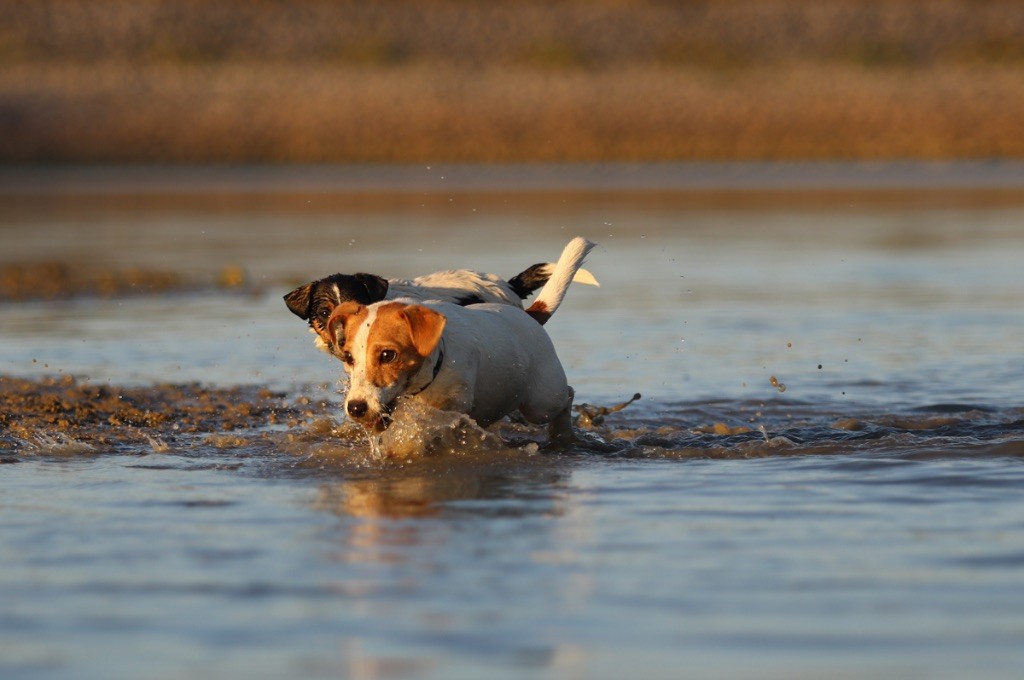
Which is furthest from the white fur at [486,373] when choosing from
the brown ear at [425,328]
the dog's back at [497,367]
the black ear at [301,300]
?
the black ear at [301,300]

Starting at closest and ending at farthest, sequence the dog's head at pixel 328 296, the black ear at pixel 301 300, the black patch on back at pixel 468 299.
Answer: the dog's head at pixel 328 296 < the black ear at pixel 301 300 < the black patch on back at pixel 468 299

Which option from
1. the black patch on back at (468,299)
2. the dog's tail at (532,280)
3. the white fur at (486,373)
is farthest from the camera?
the dog's tail at (532,280)

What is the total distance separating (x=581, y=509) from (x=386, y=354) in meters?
1.12

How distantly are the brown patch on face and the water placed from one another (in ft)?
1.60

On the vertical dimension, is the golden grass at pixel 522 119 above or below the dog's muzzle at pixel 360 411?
above

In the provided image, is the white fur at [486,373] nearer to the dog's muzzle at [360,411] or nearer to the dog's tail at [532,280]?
the dog's muzzle at [360,411]

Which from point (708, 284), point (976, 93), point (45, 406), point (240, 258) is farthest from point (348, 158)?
point (45, 406)

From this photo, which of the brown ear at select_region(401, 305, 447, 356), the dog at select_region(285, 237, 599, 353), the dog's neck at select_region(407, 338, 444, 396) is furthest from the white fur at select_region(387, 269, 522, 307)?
the brown ear at select_region(401, 305, 447, 356)

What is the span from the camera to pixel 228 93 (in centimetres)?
4441

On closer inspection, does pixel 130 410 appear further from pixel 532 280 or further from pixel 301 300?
pixel 532 280

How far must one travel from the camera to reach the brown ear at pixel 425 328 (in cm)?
728

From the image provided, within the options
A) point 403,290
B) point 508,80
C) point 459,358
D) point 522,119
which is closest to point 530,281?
point 403,290

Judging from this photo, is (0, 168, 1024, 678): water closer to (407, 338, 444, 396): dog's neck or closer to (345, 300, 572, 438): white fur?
(345, 300, 572, 438): white fur

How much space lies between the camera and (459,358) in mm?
7688
